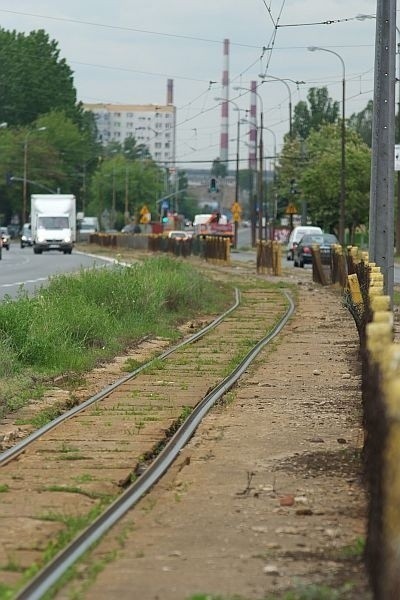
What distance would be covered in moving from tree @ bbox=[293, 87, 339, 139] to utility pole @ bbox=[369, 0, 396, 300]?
125032mm

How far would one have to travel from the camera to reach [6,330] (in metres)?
18.7

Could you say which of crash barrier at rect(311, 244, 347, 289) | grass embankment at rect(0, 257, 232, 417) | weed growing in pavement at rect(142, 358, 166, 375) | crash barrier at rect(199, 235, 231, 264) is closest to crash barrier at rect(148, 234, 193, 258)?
crash barrier at rect(199, 235, 231, 264)

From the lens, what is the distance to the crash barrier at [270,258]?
50.0 m

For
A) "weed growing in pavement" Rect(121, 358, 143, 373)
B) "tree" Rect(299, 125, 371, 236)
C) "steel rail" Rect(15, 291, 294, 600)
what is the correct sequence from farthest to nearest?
1. "tree" Rect(299, 125, 371, 236)
2. "weed growing in pavement" Rect(121, 358, 143, 373)
3. "steel rail" Rect(15, 291, 294, 600)

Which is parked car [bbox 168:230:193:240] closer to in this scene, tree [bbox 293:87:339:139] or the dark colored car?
the dark colored car

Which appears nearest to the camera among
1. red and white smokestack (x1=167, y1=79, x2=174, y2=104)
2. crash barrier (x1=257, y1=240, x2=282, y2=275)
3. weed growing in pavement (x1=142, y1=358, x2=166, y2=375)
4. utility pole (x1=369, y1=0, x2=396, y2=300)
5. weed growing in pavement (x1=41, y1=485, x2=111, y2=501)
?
weed growing in pavement (x1=41, y1=485, x2=111, y2=501)

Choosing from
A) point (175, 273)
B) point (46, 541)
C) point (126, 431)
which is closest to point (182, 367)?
point (126, 431)

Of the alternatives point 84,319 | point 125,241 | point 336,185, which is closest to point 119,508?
point 84,319

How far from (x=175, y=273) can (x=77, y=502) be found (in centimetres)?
2365

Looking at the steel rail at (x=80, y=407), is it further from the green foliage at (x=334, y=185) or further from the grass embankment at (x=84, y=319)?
the green foliage at (x=334, y=185)

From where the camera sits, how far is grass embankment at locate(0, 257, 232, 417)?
1736 cm

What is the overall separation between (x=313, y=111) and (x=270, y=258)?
103 meters

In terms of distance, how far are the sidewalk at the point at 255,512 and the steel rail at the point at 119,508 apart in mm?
89

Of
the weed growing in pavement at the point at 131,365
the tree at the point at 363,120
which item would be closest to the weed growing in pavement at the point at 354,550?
the weed growing in pavement at the point at 131,365
